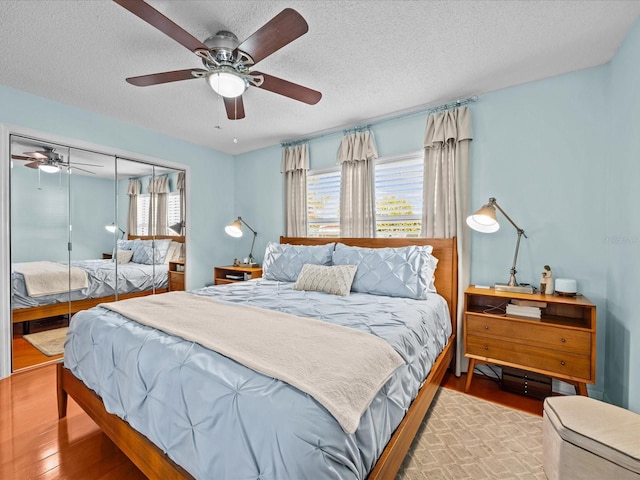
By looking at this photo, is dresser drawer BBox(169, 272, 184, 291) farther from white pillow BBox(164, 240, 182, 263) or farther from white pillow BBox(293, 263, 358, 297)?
white pillow BBox(293, 263, 358, 297)

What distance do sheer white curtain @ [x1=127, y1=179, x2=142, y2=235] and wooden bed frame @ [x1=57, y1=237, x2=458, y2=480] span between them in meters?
1.90

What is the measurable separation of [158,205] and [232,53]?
2565 millimetres

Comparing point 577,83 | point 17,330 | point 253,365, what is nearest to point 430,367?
point 253,365

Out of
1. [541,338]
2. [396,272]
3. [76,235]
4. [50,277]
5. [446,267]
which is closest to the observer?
[541,338]

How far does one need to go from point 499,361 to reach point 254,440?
2132 mm

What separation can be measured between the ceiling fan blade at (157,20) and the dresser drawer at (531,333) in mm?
2675

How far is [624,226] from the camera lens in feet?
6.40

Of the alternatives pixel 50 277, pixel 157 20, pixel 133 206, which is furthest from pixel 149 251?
pixel 157 20

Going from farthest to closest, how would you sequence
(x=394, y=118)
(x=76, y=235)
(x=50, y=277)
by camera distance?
(x=394, y=118) < (x=76, y=235) < (x=50, y=277)

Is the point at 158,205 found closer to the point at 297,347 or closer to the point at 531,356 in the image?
the point at 297,347

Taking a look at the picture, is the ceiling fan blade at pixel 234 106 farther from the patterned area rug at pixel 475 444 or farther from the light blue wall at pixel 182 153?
the patterned area rug at pixel 475 444

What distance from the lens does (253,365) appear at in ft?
3.65

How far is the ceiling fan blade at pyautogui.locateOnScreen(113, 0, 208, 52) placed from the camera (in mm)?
1280

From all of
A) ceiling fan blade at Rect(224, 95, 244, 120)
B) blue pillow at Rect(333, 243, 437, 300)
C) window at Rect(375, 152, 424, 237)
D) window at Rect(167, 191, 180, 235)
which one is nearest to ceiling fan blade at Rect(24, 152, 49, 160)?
window at Rect(167, 191, 180, 235)
